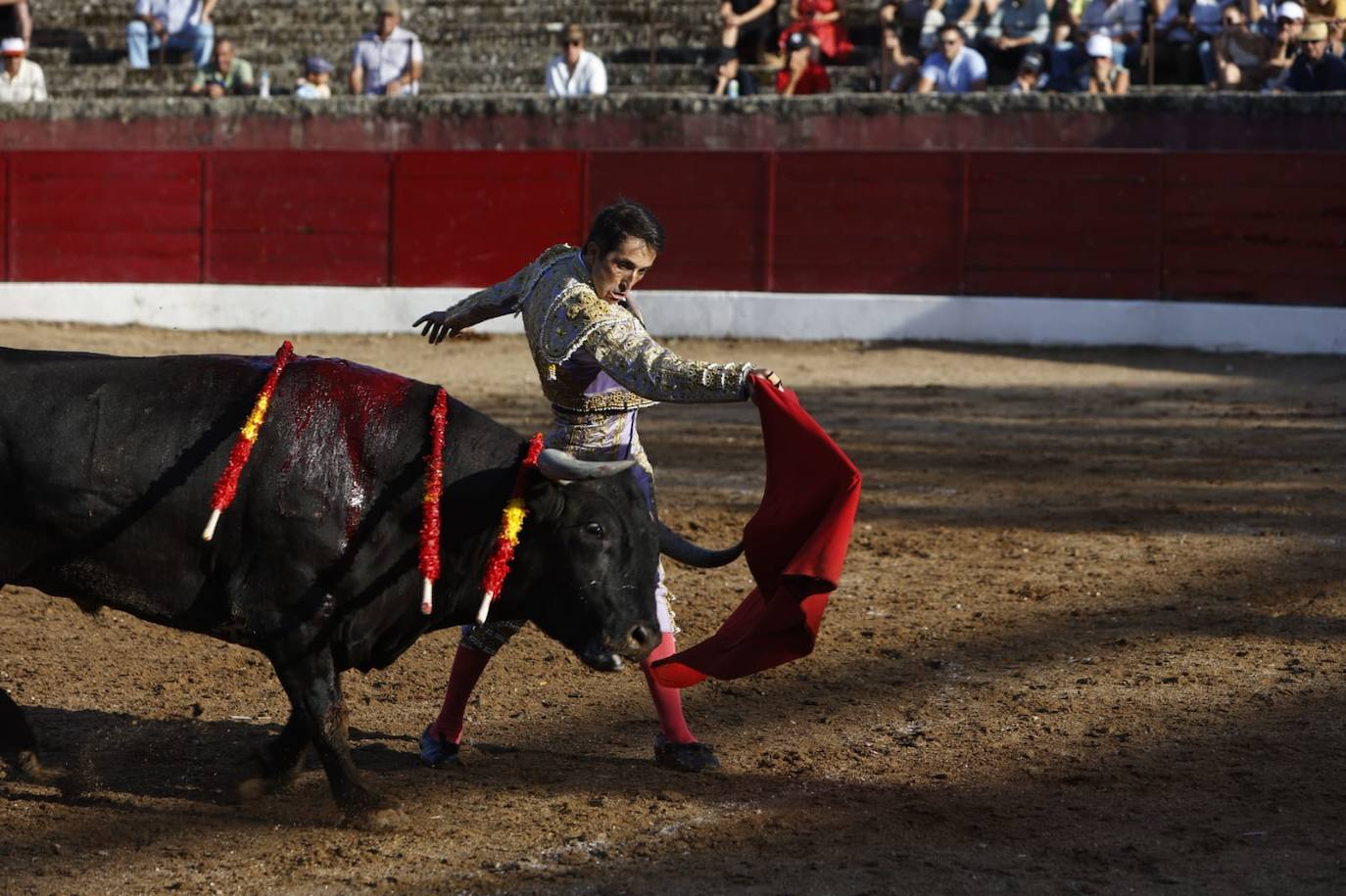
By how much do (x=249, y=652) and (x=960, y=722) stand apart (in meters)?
1.87

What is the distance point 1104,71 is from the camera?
1201cm

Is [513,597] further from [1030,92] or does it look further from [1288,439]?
[1030,92]

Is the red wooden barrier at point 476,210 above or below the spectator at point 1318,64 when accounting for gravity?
below

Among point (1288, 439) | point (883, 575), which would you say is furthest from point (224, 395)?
point (1288, 439)

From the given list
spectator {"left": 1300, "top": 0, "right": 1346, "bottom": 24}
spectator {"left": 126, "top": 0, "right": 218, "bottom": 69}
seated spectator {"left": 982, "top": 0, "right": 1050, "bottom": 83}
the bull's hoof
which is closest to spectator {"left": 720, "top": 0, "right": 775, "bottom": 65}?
seated spectator {"left": 982, "top": 0, "right": 1050, "bottom": 83}

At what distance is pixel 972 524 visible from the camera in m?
6.43

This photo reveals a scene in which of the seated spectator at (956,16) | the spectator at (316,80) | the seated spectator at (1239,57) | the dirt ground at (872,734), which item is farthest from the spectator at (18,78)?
the dirt ground at (872,734)

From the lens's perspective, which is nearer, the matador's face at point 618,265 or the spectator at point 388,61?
the matador's face at point 618,265

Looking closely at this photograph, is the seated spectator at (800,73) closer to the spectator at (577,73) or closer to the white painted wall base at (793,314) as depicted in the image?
the spectator at (577,73)

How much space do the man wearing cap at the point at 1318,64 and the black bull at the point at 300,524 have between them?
372 inches

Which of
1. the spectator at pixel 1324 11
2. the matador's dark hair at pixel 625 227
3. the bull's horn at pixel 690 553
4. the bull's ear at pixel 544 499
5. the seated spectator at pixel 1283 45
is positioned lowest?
the bull's horn at pixel 690 553

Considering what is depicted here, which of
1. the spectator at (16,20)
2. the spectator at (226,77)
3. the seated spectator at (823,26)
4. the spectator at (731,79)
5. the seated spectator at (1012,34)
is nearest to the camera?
the seated spectator at (1012,34)

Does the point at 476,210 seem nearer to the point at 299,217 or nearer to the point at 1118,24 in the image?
the point at 299,217

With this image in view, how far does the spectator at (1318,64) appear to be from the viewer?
11.5 m
